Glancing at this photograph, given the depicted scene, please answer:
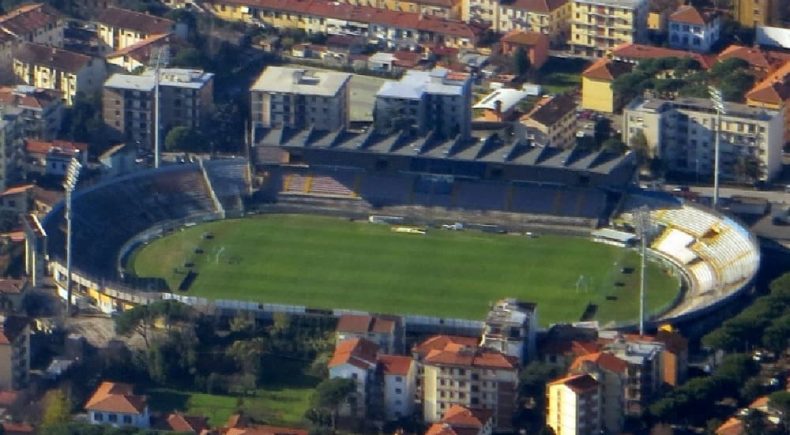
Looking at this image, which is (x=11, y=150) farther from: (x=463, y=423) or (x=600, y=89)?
(x=463, y=423)

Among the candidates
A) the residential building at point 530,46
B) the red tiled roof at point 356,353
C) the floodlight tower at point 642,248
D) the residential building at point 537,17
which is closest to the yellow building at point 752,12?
the residential building at point 537,17

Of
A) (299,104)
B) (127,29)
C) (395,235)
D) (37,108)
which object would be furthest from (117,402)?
(127,29)

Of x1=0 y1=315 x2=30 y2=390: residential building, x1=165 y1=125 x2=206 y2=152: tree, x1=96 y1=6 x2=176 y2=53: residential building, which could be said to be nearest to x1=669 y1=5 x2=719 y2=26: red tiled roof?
x1=96 y1=6 x2=176 y2=53: residential building

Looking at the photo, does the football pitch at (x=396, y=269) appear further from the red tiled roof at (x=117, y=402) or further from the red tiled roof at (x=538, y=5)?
the red tiled roof at (x=538, y=5)

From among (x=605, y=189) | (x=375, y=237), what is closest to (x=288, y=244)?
(x=375, y=237)

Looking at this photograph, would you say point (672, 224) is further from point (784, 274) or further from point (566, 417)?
point (566, 417)
